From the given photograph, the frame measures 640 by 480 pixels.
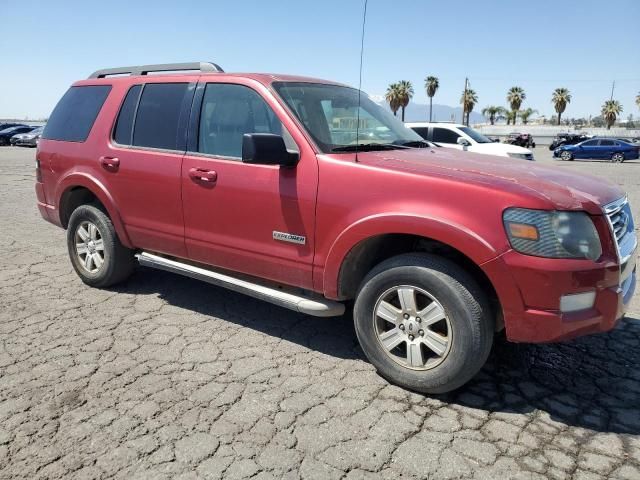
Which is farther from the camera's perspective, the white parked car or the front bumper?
the white parked car

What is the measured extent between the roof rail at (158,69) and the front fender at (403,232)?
1.87 metres

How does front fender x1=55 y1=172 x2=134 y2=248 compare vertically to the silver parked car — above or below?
above

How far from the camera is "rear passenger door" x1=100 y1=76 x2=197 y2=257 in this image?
4.01 m

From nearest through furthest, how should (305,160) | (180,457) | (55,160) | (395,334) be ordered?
1. (180,457)
2. (395,334)
3. (305,160)
4. (55,160)

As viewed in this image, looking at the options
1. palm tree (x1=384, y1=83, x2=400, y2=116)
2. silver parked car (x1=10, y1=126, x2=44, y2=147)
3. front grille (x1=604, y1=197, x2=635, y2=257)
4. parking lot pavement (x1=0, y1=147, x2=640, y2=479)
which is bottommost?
parking lot pavement (x1=0, y1=147, x2=640, y2=479)

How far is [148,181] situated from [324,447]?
2.60 metres

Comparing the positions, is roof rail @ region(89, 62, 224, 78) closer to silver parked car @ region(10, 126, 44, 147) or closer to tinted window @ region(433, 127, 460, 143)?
tinted window @ region(433, 127, 460, 143)

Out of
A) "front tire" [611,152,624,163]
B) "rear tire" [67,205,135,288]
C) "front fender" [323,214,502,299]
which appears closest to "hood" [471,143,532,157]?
"rear tire" [67,205,135,288]

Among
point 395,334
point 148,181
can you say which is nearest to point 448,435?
point 395,334

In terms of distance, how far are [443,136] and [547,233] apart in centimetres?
1133

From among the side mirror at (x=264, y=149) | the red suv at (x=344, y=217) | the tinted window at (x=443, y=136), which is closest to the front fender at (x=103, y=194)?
the red suv at (x=344, y=217)

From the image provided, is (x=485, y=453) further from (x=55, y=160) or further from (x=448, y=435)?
(x=55, y=160)

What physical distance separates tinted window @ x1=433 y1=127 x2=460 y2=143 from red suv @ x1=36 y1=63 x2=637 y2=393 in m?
9.49

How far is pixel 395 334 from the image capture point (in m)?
3.10
